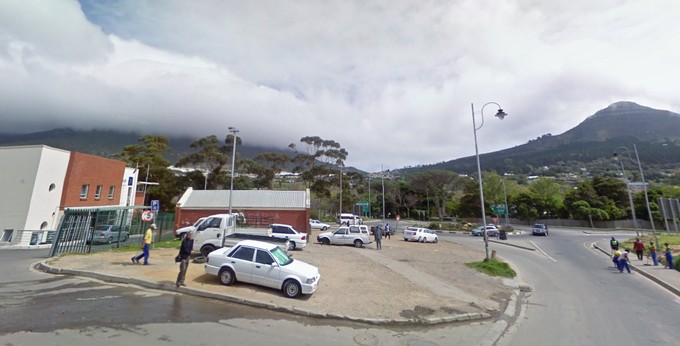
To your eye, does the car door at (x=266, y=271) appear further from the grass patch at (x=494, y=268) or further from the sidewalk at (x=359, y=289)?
the grass patch at (x=494, y=268)

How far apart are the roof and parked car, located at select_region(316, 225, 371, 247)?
6.06 metres

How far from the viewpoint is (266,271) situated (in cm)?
1017

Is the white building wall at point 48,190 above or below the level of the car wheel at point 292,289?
above

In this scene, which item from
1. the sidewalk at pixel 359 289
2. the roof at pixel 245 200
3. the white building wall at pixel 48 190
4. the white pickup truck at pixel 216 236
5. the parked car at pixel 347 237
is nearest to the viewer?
the sidewalk at pixel 359 289

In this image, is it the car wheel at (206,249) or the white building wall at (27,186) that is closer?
the car wheel at (206,249)

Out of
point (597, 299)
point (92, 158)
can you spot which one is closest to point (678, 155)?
point (597, 299)

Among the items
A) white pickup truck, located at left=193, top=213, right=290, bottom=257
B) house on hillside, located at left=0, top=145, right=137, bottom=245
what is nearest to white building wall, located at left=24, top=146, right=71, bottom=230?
house on hillside, located at left=0, top=145, right=137, bottom=245

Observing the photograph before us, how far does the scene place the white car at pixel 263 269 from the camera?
977 centimetres

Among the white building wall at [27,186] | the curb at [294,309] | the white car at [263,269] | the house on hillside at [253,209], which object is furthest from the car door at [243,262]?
the white building wall at [27,186]

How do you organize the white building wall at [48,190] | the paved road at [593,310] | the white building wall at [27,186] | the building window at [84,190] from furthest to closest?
the building window at [84,190], the white building wall at [48,190], the white building wall at [27,186], the paved road at [593,310]

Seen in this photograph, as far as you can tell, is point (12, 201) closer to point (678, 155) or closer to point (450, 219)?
point (450, 219)

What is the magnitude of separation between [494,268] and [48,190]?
1357 inches

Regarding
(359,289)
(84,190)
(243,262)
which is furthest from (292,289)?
(84,190)

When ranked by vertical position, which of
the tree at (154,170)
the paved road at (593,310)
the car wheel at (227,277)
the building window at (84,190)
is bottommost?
the paved road at (593,310)
